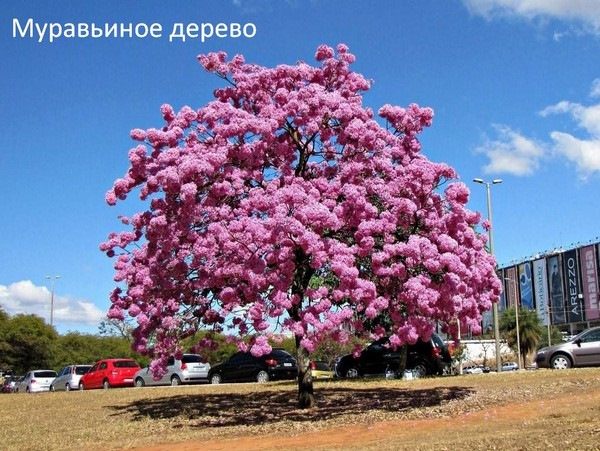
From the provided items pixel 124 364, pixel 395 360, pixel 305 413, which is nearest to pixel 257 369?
pixel 395 360

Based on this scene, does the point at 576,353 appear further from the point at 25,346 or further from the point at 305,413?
the point at 25,346

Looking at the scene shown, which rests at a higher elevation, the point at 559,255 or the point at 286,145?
the point at 559,255

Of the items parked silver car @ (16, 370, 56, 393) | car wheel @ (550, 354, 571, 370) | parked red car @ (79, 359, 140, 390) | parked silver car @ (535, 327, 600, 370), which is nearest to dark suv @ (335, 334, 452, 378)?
parked silver car @ (535, 327, 600, 370)

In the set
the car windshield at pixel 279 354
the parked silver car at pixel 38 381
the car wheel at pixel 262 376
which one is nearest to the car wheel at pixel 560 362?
the car windshield at pixel 279 354

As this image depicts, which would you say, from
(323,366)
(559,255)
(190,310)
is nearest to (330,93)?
(190,310)

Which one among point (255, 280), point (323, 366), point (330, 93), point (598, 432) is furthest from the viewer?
point (323, 366)

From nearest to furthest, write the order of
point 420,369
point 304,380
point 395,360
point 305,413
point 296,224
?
point 296,224
point 305,413
point 304,380
point 420,369
point 395,360

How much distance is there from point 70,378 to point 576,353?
24.0 m

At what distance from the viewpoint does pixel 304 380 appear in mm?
15773

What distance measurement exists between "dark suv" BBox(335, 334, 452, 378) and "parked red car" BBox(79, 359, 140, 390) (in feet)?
33.8

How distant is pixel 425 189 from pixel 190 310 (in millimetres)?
5865

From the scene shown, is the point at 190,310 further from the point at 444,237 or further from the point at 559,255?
the point at 559,255

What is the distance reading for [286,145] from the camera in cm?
1539

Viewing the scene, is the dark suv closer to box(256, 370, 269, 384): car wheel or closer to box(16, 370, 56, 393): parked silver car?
box(256, 370, 269, 384): car wheel
